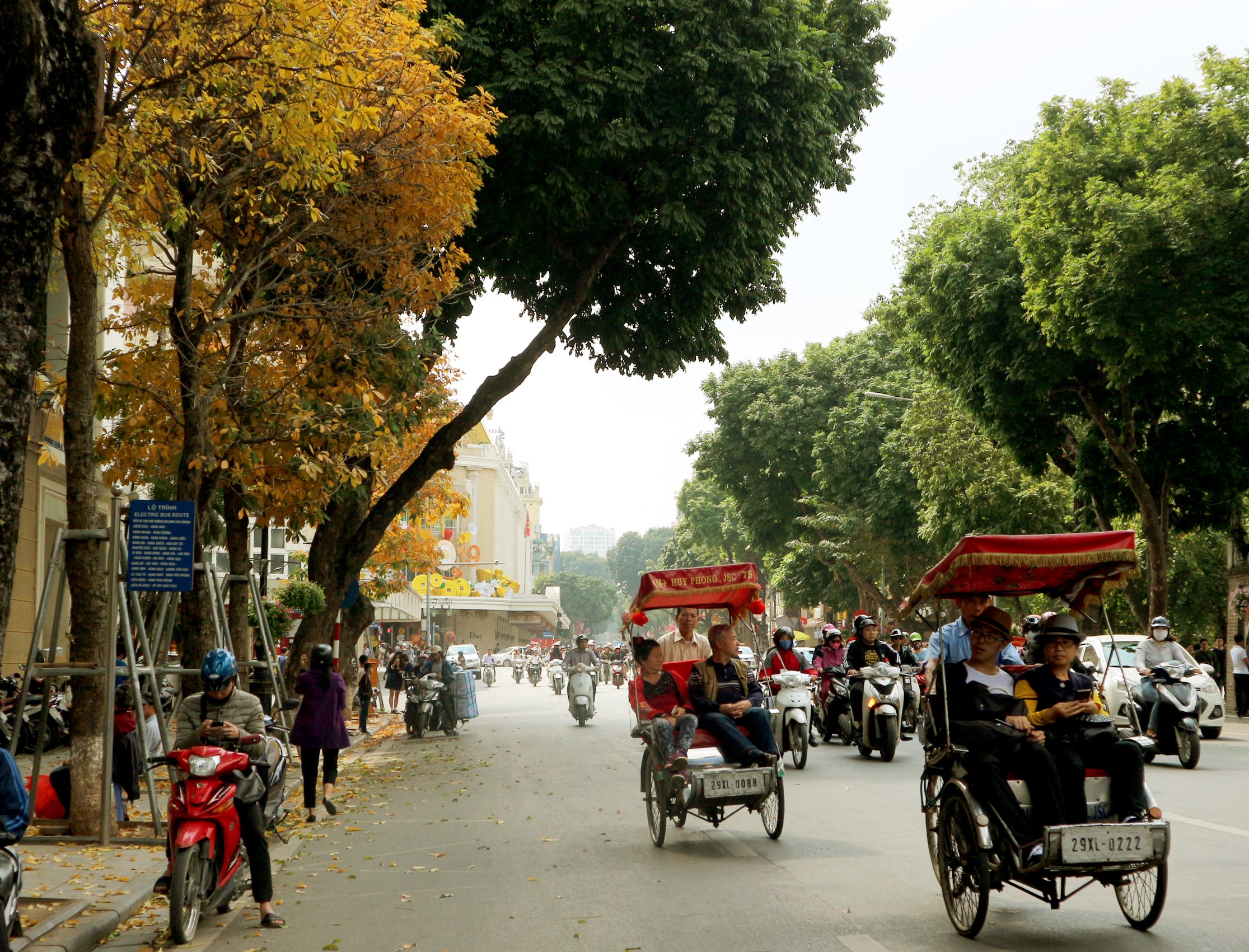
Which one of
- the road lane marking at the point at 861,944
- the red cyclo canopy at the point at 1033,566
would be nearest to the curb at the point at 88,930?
the road lane marking at the point at 861,944

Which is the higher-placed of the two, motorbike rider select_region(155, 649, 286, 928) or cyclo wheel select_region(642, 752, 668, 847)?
motorbike rider select_region(155, 649, 286, 928)

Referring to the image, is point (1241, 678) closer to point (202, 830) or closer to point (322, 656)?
point (322, 656)

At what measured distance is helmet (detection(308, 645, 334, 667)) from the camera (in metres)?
11.6

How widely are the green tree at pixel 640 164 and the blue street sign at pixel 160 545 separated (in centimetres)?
594

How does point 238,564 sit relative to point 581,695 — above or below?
above

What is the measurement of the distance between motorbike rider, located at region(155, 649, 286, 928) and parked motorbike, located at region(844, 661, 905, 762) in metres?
9.43

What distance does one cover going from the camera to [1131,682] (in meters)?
16.7

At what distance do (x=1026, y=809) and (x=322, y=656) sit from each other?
720 centimetres

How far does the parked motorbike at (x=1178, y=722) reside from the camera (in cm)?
1414

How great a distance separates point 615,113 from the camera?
16984 millimetres

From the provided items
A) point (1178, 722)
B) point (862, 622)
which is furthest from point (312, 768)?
point (1178, 722)

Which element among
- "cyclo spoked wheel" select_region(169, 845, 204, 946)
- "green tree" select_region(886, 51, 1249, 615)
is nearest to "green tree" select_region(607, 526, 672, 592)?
"green tree" select_region(886, 51, 1249, 615)

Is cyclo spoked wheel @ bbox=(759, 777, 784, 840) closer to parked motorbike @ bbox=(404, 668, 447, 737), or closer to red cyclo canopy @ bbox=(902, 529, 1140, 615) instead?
red cyclo canopy @ bbox=(902, 529, 1140, 615)

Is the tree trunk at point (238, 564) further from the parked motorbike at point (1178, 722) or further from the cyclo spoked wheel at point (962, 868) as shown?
the parked motorbike at point (1178, 722)
